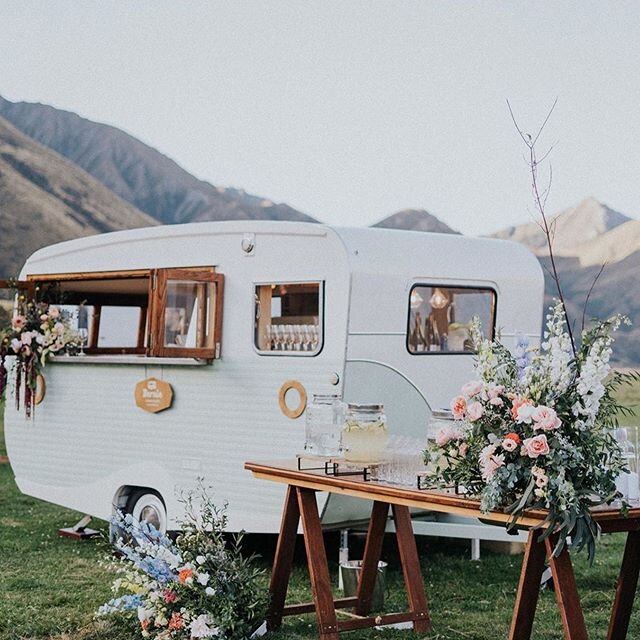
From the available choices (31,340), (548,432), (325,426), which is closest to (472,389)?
(548,432)

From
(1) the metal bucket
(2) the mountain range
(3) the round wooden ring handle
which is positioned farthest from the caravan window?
(2) the mountain range

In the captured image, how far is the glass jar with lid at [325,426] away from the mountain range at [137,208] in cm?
1752

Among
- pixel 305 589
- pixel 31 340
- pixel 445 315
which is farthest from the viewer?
pixel 31 340

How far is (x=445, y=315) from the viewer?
290 inches

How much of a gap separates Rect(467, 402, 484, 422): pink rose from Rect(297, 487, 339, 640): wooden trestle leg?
139 centimetres

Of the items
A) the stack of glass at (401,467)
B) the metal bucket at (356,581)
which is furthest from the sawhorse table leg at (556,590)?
the metal bucket at (356,581)

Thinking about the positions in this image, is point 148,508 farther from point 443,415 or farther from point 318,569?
point 443,415

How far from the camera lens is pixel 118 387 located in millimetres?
7984

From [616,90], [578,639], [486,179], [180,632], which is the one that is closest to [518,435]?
[578,639]

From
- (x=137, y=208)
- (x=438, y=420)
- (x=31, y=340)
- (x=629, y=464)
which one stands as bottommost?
(x=629, y=464)

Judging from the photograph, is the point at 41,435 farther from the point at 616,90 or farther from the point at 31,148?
the point at 31,148

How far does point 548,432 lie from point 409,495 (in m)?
0.75

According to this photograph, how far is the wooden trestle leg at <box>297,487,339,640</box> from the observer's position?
536 centimetres

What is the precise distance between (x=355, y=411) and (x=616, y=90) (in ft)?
58.3
